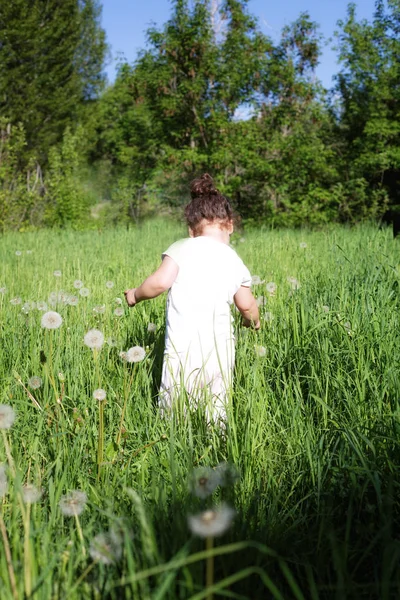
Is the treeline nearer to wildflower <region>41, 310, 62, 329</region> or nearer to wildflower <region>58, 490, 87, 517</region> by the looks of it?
wildflower <region>41, 310, 62, 329</region>

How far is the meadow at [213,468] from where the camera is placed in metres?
1.01

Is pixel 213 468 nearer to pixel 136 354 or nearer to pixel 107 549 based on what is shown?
pixel 136 354

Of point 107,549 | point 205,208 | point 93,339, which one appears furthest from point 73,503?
point 205,208

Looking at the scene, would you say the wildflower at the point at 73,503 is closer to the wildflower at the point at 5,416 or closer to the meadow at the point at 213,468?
the meadow at the point at 213,468

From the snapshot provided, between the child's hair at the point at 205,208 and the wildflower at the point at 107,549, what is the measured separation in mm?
1821

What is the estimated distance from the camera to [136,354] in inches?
76.5

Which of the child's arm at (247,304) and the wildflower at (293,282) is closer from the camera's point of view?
the child's arm at (247,304)

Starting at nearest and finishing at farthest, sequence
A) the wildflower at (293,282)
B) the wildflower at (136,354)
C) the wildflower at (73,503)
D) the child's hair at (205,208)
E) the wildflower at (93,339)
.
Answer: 1. the wildflower at (73,503)
2. the wildflower at (93,339)
3. the wildflower at (136,354)
4. the child's hair at (205,208)
5. the wildflower at (293,282)

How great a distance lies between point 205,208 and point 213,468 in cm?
134

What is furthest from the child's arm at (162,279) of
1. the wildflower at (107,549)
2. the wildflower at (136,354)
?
the wildflower at (107,549)

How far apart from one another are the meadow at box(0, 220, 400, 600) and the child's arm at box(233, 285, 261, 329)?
105 millimetres

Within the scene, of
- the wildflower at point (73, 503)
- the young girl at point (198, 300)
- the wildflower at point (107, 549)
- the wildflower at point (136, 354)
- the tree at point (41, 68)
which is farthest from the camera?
the tree at point (41, 68)

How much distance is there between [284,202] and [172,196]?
3.37 metres

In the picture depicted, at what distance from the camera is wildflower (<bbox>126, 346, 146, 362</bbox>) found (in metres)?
1.90
